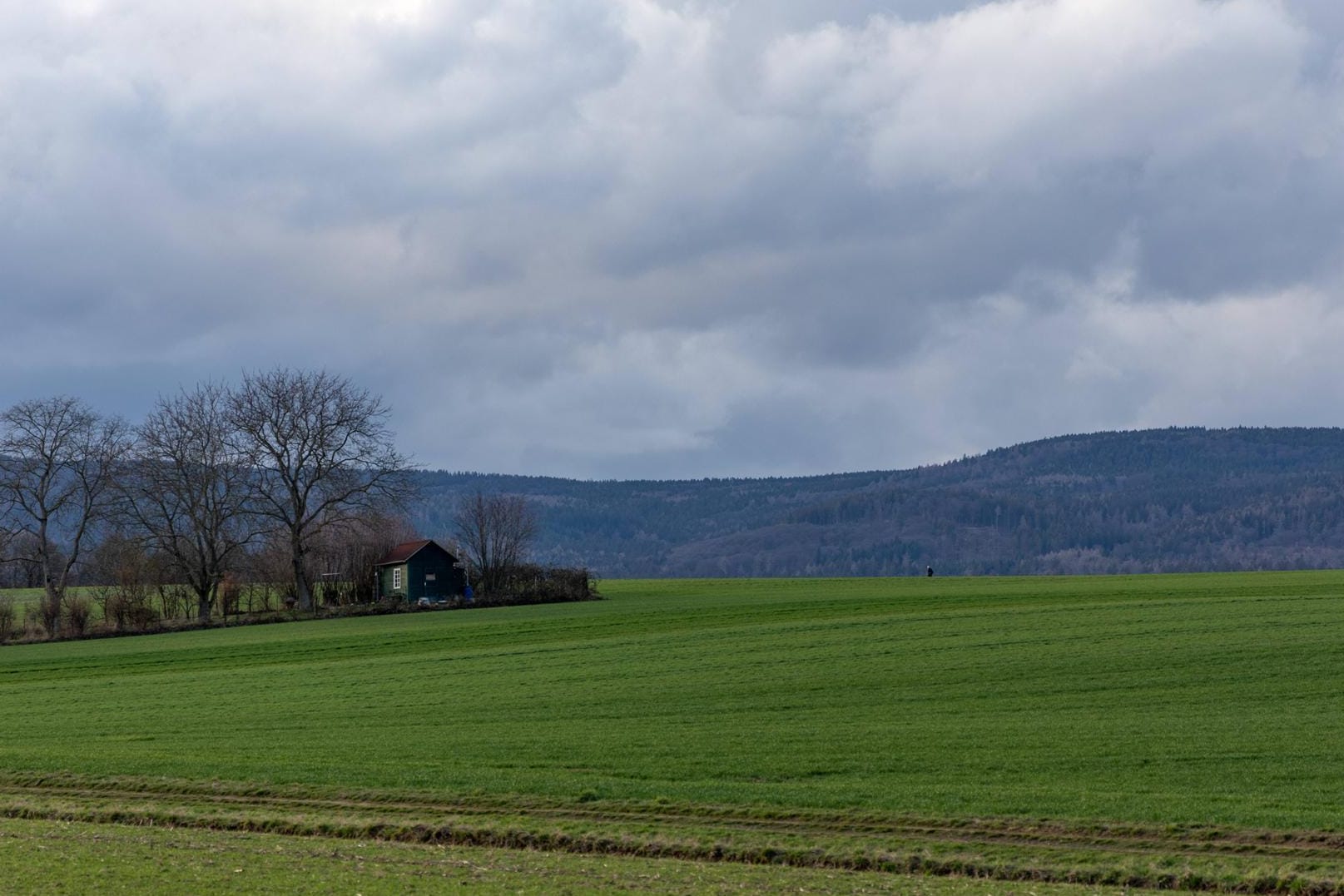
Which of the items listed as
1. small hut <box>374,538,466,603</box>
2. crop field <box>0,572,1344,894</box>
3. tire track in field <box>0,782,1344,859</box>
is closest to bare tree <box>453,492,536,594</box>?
small hut <box>374,538,466,603</box>

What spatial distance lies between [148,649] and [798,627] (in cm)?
3015

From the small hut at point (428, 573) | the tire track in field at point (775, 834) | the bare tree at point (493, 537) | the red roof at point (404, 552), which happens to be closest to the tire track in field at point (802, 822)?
the tire track in field at point (775, 834)

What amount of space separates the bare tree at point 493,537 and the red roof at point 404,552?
3135 millimetres

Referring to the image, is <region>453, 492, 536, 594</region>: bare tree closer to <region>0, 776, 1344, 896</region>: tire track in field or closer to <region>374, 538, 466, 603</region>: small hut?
<region>374, 538, 466, 603</region>: small hut

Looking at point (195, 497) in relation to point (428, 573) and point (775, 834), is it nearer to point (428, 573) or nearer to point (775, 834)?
point (428, 573)

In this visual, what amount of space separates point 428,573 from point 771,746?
61.3m

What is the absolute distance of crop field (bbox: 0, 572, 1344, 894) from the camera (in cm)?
1942

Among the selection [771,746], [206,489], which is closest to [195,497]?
[206,489]

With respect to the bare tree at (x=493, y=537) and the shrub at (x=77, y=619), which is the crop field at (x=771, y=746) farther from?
the bare tree at (x=493, y=537)

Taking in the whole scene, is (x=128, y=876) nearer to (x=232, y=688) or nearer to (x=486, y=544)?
(x=232, y=688)

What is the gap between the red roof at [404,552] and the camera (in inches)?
3452

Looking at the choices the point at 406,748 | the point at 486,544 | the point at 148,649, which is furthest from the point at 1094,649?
the point at 486,544

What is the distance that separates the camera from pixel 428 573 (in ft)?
287

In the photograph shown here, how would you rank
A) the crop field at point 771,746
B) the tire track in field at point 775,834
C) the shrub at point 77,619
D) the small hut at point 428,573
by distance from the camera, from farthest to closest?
the small hut at point 428,573 → the shrub at point 77,619 → the crop field at point 771,746 → the tire track in field at point 775,834
